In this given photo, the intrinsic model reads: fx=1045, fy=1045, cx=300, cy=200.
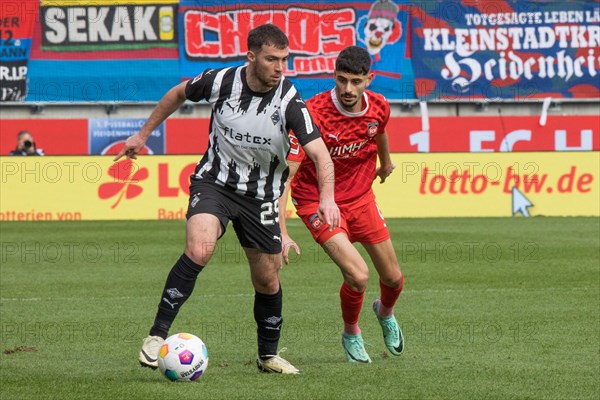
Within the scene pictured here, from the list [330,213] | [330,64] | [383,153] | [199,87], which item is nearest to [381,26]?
[330,64]

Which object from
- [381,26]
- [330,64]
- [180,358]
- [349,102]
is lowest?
[180,358]

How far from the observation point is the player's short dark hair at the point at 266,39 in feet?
20.6

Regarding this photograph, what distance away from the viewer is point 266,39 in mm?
6266

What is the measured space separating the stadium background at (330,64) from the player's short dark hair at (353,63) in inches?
813

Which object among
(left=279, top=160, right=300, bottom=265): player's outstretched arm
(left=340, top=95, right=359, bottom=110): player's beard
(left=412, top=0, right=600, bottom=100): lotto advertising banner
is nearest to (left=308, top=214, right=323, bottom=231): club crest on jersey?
(left=279, top=160, right=300, bottom=265): player's outstretched arm

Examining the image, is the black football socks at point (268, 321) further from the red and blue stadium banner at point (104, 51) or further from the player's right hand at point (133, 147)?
the red and blue stadium banner at point (104, 51)

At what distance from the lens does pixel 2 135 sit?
90.3 feet

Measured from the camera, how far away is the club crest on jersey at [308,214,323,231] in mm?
7508

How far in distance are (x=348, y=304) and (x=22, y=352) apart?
2.38 metres

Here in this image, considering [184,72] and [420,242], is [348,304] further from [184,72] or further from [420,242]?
[184,72]

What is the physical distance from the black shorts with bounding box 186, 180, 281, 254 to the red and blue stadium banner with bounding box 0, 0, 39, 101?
24723mm

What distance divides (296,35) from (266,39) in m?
25.1

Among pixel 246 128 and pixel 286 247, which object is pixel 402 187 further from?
pixel 246 128

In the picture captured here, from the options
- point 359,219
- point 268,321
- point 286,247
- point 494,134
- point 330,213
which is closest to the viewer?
point 330,213
